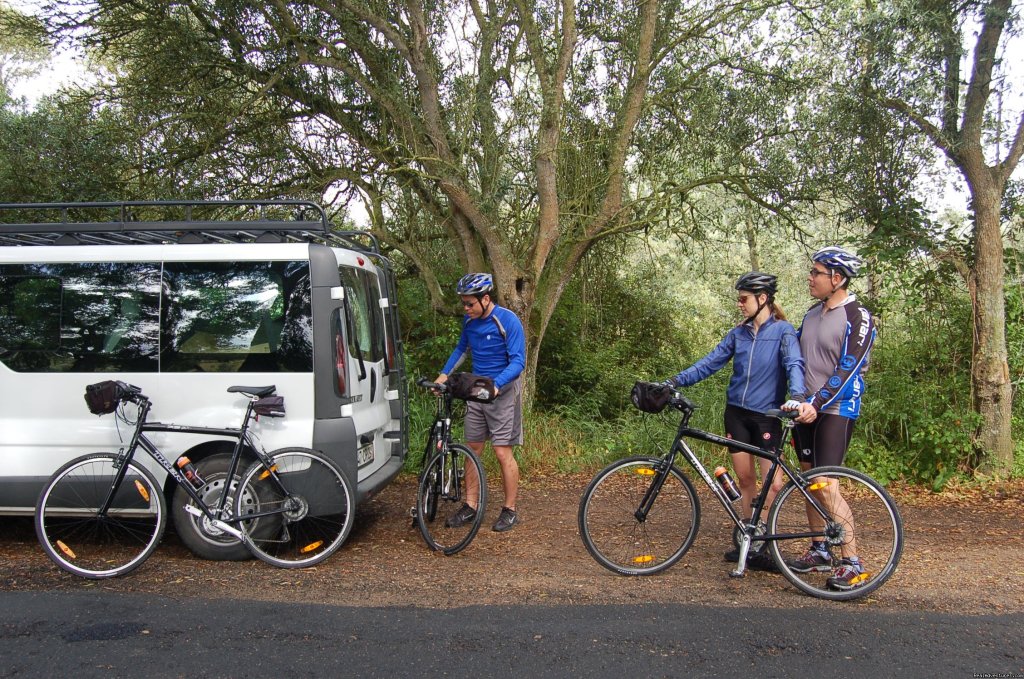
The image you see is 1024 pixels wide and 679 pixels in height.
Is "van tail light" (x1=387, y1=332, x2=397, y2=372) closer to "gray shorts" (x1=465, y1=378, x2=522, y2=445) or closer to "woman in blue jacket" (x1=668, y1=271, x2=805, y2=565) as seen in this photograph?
"gray shorts" (x1=465, y1=378, x2=522, y2=445)

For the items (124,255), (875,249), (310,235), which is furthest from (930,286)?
(124,255)

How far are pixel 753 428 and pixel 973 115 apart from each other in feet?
16.8

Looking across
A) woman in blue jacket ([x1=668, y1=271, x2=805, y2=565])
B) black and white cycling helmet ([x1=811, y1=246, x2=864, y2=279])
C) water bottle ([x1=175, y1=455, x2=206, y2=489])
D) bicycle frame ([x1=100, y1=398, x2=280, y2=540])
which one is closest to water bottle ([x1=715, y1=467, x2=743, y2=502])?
woman in blue jacket ([x1=668, y1=271, x2=805, y2=565])

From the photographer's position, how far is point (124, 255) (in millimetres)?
5312

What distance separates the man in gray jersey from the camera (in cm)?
451

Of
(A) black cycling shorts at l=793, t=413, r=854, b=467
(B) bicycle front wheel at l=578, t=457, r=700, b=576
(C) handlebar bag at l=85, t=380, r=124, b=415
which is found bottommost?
(B) bicycle front wheel at l=578, t=457, r=700, b=576

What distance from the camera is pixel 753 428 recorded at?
4.94 meters

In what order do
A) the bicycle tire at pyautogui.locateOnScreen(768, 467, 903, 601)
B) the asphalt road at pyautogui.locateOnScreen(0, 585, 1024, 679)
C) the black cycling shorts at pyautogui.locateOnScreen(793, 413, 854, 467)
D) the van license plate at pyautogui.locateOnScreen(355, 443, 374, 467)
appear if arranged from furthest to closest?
the van license plate at pyautogui.locateOnScreen(355, 443, 374, 467)
the black cycling shorts at pyautogui.locateOnScreen(793, 413, 854, 467)
the bicycle tire at pyautogui.locateOnScreen(768, 467, 903, 601)
the asphalt road at pyautogui.locateOnScreen(0, 585, 1024, 679)

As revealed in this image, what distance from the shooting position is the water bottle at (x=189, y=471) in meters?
5.07

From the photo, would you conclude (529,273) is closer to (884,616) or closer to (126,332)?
(126,332)

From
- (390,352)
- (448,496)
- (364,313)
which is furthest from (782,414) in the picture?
(390,352)

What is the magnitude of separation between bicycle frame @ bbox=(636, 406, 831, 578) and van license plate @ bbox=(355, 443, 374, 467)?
1984 mm

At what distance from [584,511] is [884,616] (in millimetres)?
1750

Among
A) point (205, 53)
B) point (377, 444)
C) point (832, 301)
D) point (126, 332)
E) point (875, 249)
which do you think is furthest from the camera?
point (205, 53)
